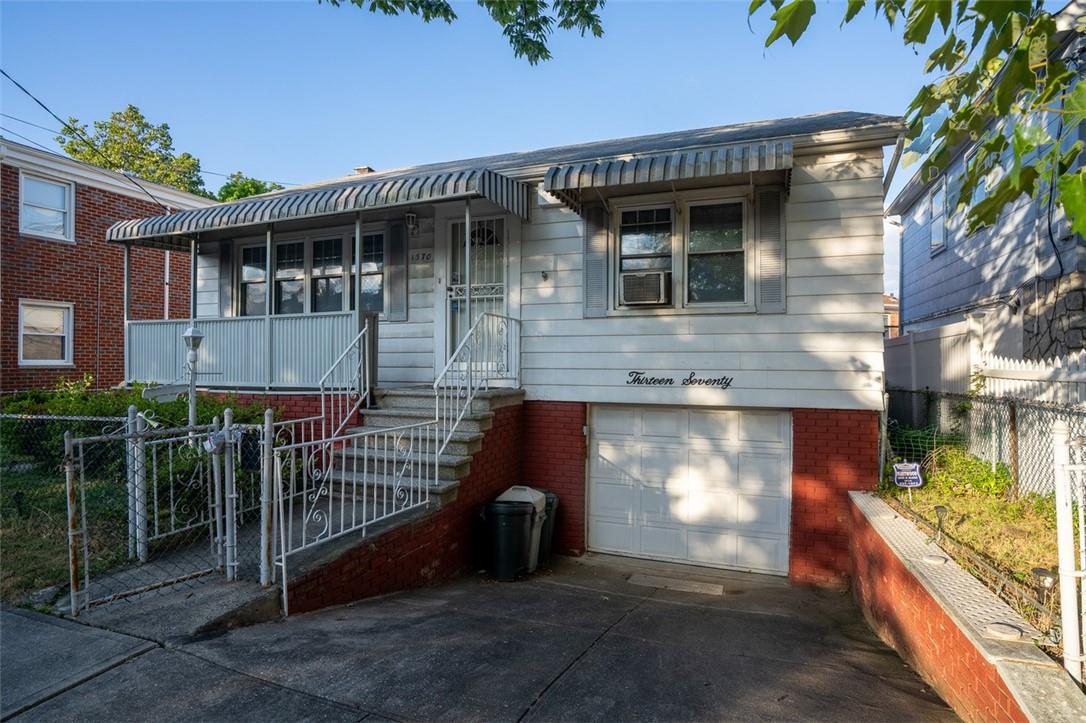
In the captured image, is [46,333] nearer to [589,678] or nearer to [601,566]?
[601,566]

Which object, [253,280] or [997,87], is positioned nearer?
[997,87]

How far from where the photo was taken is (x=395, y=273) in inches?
354

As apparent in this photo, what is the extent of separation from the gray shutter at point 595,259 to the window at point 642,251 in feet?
0.69

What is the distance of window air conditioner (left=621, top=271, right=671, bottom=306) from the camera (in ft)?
24.1

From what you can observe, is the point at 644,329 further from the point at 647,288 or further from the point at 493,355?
the point at 493,355

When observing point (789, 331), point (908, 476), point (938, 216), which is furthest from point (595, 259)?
point (938, 216)

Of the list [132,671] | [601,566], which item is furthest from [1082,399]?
[132,671]

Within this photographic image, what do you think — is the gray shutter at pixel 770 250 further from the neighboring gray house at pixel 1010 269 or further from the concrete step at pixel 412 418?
the concrete step at pixel 412 418

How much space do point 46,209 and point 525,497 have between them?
13886mm

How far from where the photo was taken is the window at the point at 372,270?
9.33 metres

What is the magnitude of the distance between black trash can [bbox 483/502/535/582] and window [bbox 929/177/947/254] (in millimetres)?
10770

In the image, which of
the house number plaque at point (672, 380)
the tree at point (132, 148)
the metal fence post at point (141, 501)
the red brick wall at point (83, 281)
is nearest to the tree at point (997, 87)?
the house number plaque at point (672, 380)

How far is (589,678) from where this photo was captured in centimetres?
381

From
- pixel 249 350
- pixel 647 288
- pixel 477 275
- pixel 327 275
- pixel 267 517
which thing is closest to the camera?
pixel 267 517
